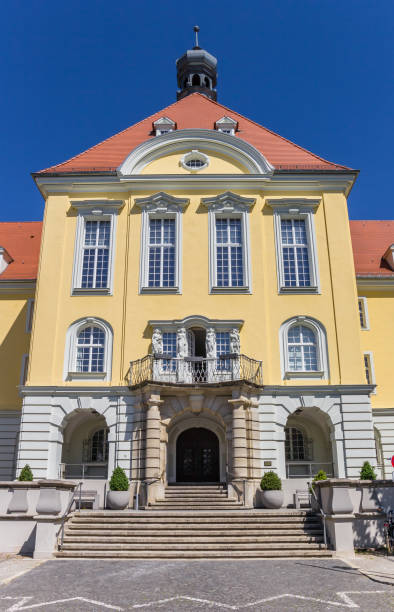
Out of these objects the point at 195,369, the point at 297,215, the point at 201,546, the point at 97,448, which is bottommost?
the point at 201,546

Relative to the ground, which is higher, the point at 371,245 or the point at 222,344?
the point at 371,245

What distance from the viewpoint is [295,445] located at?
22.5m

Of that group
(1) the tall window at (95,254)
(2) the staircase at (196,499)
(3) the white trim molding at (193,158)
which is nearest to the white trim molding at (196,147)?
(3) the white trim molding at (193,158)

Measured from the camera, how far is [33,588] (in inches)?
381

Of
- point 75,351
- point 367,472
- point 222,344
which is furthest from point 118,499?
point 367,472

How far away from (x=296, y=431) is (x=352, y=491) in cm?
859

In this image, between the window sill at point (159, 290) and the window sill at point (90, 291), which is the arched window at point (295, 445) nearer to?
the window sill at point (159, 290)

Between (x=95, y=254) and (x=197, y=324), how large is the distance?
574cm

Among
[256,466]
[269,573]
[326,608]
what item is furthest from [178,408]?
[326,608]

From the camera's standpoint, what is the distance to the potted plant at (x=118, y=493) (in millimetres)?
17250

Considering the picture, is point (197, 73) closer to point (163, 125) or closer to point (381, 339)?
point (163, 125)

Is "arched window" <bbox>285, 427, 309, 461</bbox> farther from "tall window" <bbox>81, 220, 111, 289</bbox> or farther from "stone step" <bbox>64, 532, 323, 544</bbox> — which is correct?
"tall window" <bbox>81, 220, 111, 289</bbox>

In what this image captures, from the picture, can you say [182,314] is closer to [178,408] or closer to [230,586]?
[178,408]

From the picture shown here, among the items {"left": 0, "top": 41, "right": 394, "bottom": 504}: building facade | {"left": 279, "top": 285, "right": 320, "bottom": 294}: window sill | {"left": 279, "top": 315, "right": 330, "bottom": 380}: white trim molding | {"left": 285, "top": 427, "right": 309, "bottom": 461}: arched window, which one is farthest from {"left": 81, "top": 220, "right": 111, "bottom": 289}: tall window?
{"left": 285, "top": 427, "right": 309, "bottom": 461}: arched window
